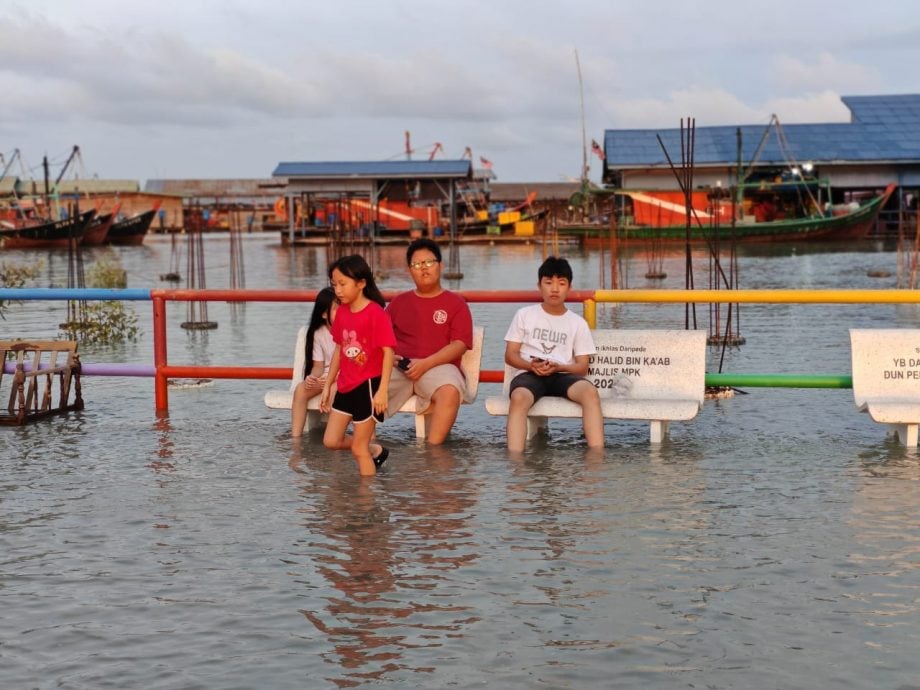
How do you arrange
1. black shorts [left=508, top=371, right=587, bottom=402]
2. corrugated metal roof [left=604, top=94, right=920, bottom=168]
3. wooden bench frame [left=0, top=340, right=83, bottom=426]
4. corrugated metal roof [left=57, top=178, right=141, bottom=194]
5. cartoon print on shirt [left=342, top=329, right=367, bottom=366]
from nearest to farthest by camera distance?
cartoon print on shirt [left=342, top=329, right=367, bottom=366], black shorts [left=508, top=371, right=587, bottom=402], wooden bench frame [left=0, top=340, right=83, bottom=426], corrugated metal roof [left=604, top=94, right=920, bottom=168], corrugated metal roof [left=57, top=178, right=141, bottom=194]

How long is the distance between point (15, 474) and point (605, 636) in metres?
4.71

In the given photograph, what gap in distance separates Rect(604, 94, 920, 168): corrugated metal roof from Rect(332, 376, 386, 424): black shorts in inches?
2119

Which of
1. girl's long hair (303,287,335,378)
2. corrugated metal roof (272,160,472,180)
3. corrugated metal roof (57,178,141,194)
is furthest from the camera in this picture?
corrugated metal roof (57,178,141,194)

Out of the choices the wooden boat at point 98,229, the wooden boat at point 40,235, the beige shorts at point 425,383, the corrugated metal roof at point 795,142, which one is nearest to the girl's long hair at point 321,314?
the beige shorts at point 425,383

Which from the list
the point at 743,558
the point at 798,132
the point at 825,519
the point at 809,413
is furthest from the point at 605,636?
the point at 798,132

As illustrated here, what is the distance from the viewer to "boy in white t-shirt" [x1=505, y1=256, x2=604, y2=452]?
8.69 metres

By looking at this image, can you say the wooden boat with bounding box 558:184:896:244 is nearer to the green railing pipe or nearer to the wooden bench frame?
the wooden bench frame

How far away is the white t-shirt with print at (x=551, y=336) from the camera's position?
8.85 m

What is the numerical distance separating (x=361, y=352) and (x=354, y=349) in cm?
5

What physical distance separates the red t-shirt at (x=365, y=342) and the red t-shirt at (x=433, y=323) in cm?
115

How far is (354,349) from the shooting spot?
770 cm

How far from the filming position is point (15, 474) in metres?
8.22

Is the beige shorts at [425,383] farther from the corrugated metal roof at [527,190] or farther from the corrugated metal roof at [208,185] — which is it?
the corrugated metal roof at [208,185]

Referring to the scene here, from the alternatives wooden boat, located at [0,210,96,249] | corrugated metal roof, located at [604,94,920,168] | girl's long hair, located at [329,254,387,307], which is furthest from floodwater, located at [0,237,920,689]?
wooden boat, located at [0,210,96,249]
